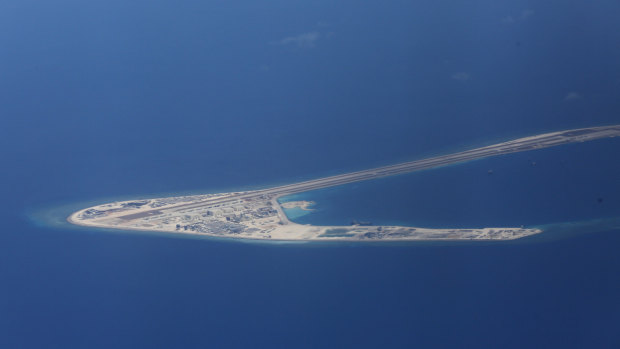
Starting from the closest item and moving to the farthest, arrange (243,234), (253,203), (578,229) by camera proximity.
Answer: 1. (578,229)
2. (243,234)
3. (253,203)

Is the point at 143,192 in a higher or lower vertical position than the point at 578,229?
higher

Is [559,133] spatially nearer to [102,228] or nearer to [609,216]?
[609,216]

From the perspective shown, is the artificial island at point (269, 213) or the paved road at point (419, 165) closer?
the artificial island at point (269, 213)

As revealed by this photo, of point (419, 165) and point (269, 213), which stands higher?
point (419, 165)

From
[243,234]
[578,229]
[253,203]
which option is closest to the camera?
[578,229]

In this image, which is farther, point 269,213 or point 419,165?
point 419,165

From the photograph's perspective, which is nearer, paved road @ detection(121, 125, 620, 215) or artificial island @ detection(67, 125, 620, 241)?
artificial island @ detection(67, 125, 620, 241)

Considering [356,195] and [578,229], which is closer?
[578,229]

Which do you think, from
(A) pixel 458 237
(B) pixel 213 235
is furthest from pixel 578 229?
(B) pixel 213 235
